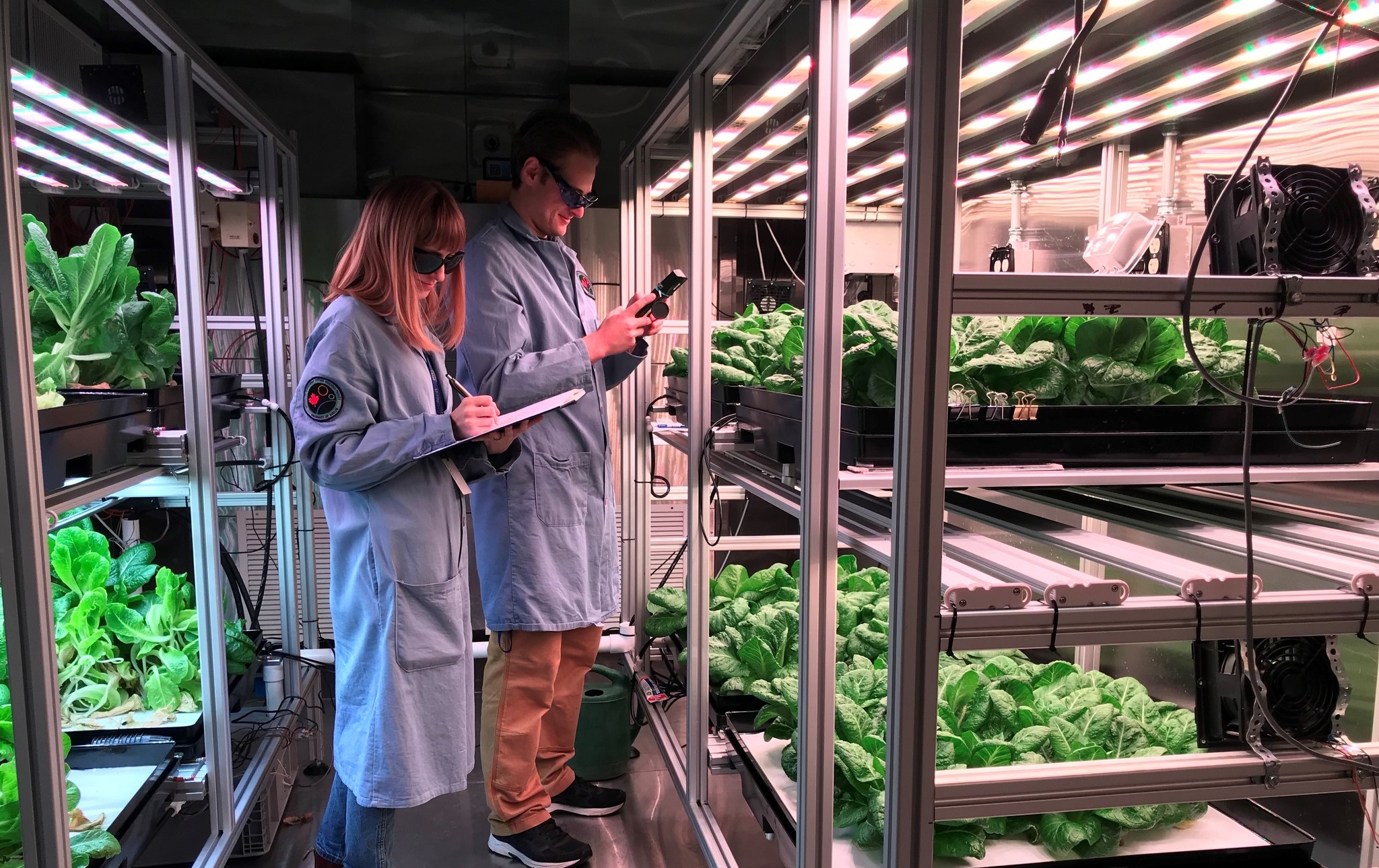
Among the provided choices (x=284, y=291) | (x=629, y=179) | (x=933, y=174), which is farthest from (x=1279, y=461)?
(x=284, y=291)

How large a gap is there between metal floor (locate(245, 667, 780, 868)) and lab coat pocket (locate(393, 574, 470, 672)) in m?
0.98

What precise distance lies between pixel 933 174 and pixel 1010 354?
2.05 ft

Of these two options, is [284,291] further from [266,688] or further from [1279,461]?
[1279,461]

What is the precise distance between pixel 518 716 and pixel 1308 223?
6.58ft

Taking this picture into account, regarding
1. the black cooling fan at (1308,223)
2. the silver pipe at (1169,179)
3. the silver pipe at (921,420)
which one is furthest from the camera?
the silver pipe at (1169,179)

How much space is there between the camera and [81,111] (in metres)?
1.71

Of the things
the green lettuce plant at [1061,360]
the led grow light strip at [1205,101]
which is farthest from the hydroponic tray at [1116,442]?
the led grow light strip at [1205,101]

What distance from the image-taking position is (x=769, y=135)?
2.33 metres

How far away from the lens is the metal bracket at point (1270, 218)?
1.34 metres

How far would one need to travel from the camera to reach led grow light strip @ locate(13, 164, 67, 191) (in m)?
2.36

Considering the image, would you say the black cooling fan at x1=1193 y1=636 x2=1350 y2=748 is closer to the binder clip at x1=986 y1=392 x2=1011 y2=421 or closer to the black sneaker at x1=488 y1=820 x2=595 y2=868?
the binder clip at x1=986 y1=392 x2=1011 y2=421

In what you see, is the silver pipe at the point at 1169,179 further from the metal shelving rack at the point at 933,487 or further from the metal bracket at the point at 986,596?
the metal bracket at the point at 986,596

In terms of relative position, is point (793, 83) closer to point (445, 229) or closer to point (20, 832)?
point (445, 229)

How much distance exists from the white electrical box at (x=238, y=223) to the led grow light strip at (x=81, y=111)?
A: 70cm
